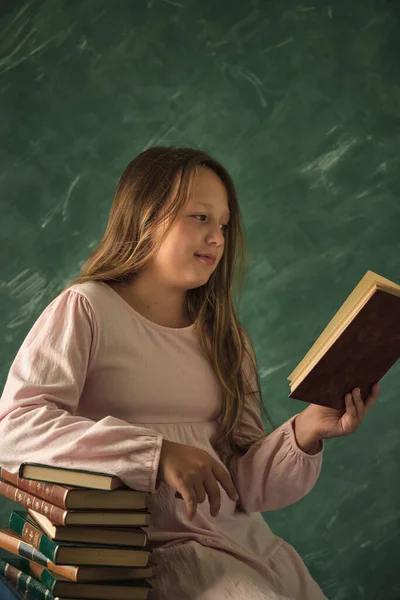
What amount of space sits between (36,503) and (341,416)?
2.04 ft

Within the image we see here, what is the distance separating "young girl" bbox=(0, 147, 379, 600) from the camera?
1.44 metres

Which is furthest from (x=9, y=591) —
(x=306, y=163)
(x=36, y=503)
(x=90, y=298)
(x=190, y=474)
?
(x=306, y=163)

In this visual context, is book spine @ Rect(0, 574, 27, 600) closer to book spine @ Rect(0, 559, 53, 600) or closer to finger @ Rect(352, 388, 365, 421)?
book spine @ Rect(0, 559, 53, 600)

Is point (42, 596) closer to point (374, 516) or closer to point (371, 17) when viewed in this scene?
point (374, 516)

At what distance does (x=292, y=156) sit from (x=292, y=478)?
4.42 feet

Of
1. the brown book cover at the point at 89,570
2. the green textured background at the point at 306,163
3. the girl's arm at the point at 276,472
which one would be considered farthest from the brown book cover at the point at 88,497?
the green textured background at the point at 306,163

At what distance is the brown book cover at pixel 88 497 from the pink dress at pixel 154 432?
22mm

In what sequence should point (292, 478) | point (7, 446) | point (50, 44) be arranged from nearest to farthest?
point (7, 446) < point (292, 478) < point (50, 44)

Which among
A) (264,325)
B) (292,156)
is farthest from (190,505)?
(292,156)

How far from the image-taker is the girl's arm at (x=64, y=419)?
1408 millimetres

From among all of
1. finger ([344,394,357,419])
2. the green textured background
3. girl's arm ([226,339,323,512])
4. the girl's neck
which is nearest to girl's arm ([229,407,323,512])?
girl's arm ([226,339,323,512])

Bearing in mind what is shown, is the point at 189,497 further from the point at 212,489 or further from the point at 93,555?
the point at 93,555

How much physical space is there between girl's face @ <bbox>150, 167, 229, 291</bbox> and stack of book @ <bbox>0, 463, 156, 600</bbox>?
55cm

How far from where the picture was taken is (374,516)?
282 centimetres
